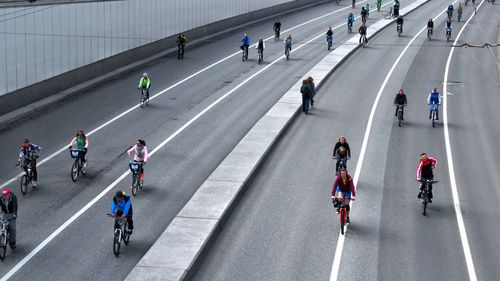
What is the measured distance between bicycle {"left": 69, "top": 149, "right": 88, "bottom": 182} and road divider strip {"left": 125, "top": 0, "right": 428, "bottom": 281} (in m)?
3.90

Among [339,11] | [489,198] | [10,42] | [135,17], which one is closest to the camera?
[489,198]

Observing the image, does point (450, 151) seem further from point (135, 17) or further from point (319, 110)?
point (135, 17)

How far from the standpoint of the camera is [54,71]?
36875mm

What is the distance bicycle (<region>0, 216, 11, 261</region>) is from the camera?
18.9m

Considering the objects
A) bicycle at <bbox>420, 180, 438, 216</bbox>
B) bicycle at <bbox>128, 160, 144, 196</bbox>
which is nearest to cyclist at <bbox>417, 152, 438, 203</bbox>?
bicycle at <bbox>420, 180, 438, 216</bbox>

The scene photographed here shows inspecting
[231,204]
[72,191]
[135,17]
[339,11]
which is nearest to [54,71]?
[135,17]

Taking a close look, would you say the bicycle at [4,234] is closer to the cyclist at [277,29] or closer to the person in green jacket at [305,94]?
the person in green jacket at [305,94]

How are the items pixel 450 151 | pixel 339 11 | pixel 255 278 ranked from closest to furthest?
pixel 255 278 → pixel 450 151 → pixel 339 11

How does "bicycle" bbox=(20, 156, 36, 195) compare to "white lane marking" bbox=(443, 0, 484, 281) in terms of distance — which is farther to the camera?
"bicycle" bbox=(20, 156, 36, 195)

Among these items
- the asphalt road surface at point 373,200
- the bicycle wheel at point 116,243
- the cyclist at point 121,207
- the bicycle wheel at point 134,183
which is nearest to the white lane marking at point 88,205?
the bicycle wheel at point 134,183

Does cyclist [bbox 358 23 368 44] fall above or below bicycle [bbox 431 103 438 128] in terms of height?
above

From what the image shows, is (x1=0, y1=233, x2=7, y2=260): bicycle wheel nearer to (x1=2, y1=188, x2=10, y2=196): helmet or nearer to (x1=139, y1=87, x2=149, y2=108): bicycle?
(x1=2, y1=188, x2=10, y2=196): helmet

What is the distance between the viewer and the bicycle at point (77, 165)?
81.4 feet

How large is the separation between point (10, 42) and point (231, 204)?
50.1 ft
